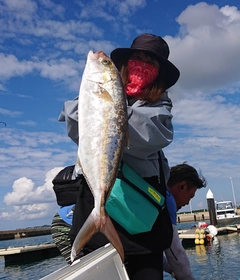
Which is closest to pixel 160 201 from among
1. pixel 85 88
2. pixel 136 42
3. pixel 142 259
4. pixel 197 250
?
pixel 142 259

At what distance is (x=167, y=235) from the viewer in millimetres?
2574

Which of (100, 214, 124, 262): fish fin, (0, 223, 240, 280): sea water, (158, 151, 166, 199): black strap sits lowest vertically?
(0, 223, 240, 280): sea water

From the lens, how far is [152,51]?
270 centimetres

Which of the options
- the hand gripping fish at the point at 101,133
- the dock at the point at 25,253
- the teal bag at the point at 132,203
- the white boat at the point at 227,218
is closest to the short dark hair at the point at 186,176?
the teal bag at the point at 132,203

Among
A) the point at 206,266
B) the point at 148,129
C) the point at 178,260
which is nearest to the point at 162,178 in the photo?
the point at 148,129

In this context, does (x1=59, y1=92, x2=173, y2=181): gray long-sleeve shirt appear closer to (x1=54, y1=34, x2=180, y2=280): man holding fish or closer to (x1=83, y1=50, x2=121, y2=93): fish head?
(x1=54, y1=34, x2=180, y2=280): man holding fish

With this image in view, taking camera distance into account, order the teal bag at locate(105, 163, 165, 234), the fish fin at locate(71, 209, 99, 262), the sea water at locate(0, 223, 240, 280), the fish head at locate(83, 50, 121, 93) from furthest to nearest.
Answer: the sea water at locate(0, 223, 240, 280), the teal bag at locate(105, 163, 165, 234), the fish head at locate(83, 50, 121, 93), the fish fin at locate(71, 209, 99, 262)

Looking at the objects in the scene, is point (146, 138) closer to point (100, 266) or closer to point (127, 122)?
point (127, 122)

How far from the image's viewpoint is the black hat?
9.02 ft

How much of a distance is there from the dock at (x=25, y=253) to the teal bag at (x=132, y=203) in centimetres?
2416

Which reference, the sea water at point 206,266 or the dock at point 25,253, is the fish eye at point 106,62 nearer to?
the sea water at point 206,266

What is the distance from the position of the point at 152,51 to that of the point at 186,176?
1.73m

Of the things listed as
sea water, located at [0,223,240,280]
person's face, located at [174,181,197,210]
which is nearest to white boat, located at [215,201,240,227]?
sea water, located at [0,223,240,280]

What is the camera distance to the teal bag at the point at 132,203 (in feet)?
7.77
